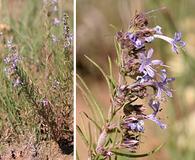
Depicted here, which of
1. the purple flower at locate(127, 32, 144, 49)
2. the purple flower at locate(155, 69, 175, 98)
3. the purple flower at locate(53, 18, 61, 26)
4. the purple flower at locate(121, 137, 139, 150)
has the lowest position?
the purple flower at locate(121, 137, 139, 150)

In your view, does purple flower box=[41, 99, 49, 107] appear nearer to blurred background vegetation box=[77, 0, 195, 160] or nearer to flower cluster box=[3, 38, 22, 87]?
flower cluster box=[3, 38, 22, 87]

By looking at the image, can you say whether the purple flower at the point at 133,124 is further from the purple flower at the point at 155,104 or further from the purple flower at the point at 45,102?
the purple flower at the point at 45,102

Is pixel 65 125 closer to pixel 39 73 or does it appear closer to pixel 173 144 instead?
pixel 39 73

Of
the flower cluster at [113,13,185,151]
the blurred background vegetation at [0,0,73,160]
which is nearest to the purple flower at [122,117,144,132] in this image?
the flower cluster at [113,13,185,151]

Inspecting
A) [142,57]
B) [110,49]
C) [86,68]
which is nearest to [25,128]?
[142,57]

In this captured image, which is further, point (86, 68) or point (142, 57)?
point (86, 68)

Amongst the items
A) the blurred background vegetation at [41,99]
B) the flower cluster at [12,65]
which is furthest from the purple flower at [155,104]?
the flower cluster at [12,65]
